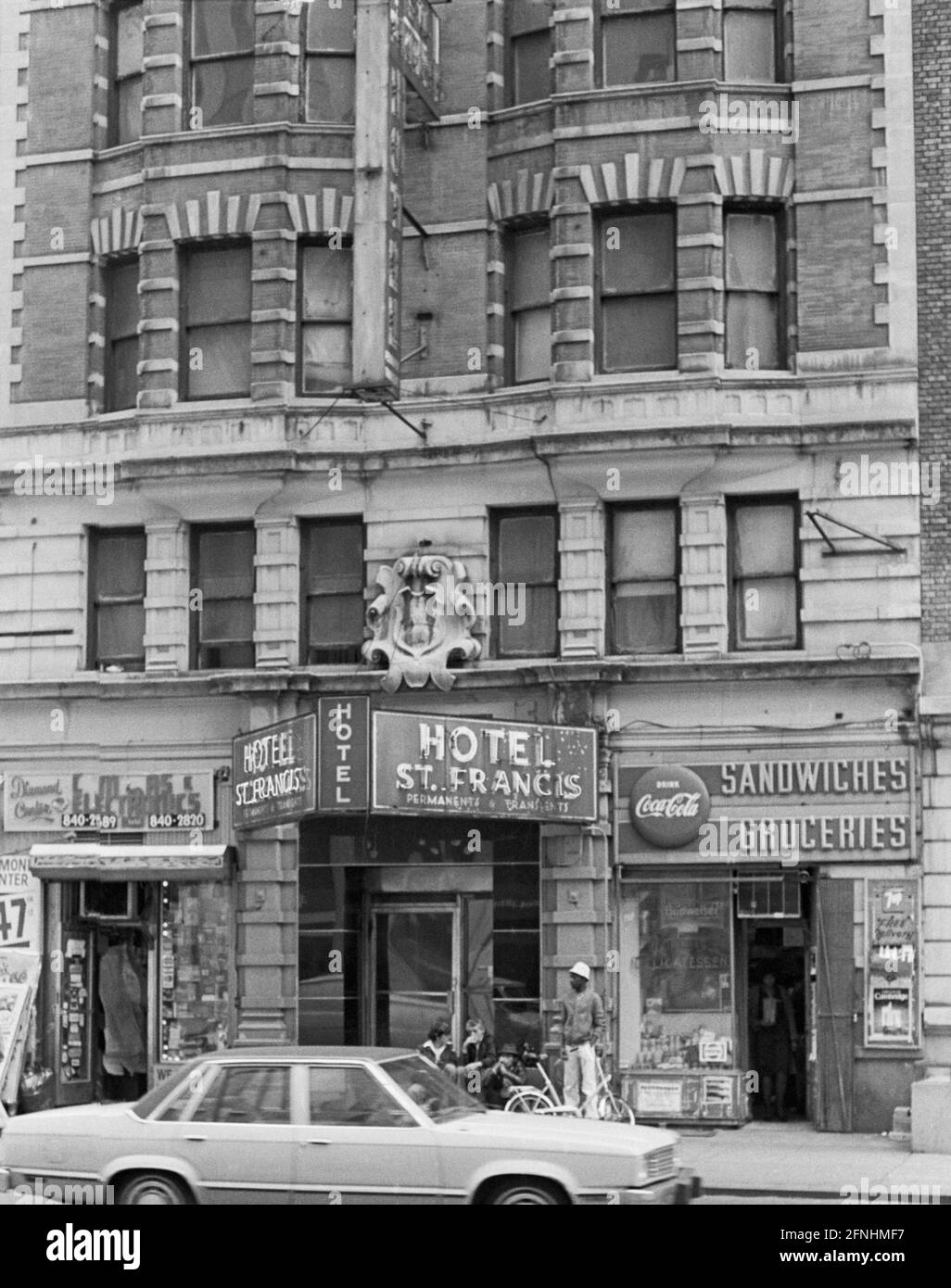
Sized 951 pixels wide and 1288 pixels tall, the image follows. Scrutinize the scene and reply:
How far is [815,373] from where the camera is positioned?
2706 centimetres

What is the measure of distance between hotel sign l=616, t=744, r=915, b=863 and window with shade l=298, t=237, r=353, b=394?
274 inches

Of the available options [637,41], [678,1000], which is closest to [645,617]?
[678,1000]

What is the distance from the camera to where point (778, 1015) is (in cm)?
2688

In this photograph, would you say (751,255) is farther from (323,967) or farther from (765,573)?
(323,967)

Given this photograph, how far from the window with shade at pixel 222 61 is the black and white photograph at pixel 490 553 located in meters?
0.05

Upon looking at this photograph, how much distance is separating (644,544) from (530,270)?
4.24 m

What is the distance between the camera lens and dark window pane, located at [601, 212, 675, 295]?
27906 mm

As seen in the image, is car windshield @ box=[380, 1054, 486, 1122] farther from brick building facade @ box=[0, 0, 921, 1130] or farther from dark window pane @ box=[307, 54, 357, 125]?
dark window pane @ box=[307, 54, 357, 125]

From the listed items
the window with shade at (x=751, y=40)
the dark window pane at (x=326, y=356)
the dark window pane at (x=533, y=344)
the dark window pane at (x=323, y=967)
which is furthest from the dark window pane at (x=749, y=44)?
the dark window pane at (x=323, y=967)

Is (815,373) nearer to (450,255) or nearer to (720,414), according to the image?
(720,414)
